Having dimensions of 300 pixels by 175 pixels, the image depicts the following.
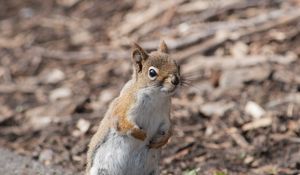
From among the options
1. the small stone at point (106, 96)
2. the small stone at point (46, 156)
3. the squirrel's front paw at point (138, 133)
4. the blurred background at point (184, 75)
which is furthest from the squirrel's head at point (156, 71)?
the small stone at point (106, 96)

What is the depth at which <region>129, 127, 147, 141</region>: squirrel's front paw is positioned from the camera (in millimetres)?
4848

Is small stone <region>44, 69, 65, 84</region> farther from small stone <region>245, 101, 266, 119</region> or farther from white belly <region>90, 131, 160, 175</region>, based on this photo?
white belly <region>90, 131, 160, 175</region>

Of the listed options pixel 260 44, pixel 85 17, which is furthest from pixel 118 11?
pixel 260 44

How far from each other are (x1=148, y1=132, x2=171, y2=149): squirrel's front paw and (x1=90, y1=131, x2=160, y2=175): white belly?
2.0 inches

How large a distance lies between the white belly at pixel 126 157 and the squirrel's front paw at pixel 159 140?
51 mm

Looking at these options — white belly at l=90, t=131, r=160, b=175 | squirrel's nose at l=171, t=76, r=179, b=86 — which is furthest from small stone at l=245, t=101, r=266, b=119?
squirrel's nose at l=171, t=76, r=179, b=86

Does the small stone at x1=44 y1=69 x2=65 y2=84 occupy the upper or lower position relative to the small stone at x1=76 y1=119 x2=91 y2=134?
upper

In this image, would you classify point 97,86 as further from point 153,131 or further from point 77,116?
point 153,131

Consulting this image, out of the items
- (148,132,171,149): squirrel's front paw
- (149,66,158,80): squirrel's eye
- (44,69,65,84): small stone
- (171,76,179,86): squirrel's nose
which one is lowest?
(148,132,171,149): squirrel's front paw

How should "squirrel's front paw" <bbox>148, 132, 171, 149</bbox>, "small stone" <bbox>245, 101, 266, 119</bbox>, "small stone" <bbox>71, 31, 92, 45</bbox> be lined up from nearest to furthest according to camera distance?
"squirrel's front paw" <bbox>148, 132, 171, 149</bbox> → "small stone" <bbox>245, 101, 266, 119</bbox> → "small stone" <bbox>71, 31, 92, 45</bbox>

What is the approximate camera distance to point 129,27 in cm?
943

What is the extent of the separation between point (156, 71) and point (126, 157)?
61cm

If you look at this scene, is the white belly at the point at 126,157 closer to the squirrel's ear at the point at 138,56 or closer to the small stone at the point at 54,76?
the squirrel's ear at the point at 138,56

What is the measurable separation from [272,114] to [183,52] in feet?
5.88
